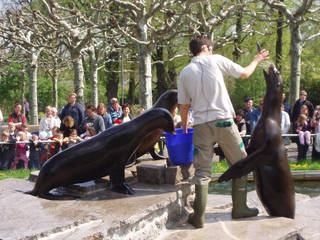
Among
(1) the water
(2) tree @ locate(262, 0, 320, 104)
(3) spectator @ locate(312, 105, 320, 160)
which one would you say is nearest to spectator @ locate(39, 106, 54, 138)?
(1) the water

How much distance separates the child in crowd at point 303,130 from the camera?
34.1 feet

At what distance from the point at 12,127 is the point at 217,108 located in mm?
7878

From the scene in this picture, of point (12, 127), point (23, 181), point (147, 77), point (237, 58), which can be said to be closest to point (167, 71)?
point (237, 58)

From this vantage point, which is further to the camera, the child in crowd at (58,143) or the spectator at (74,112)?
the spectator at (74,112)

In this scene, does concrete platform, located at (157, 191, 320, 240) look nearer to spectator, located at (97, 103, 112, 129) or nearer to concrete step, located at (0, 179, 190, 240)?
concrete step, located at (0, 179, 190, 240)

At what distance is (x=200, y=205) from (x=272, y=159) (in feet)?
3.57

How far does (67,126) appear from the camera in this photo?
33.3ft

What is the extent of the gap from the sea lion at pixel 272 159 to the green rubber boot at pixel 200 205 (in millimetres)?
729

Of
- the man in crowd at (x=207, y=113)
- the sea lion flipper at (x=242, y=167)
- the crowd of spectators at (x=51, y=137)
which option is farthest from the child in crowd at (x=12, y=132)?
the sea lion flipper at (x=242, y=167)

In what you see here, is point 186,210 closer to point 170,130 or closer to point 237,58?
point 170,130

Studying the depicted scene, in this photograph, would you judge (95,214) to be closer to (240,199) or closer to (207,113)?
(207,113)

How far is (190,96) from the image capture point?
455 centimetres

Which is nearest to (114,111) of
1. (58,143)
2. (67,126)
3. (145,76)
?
(67,126)

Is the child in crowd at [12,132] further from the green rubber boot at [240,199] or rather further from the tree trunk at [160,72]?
the tree trunk at [160,72]
